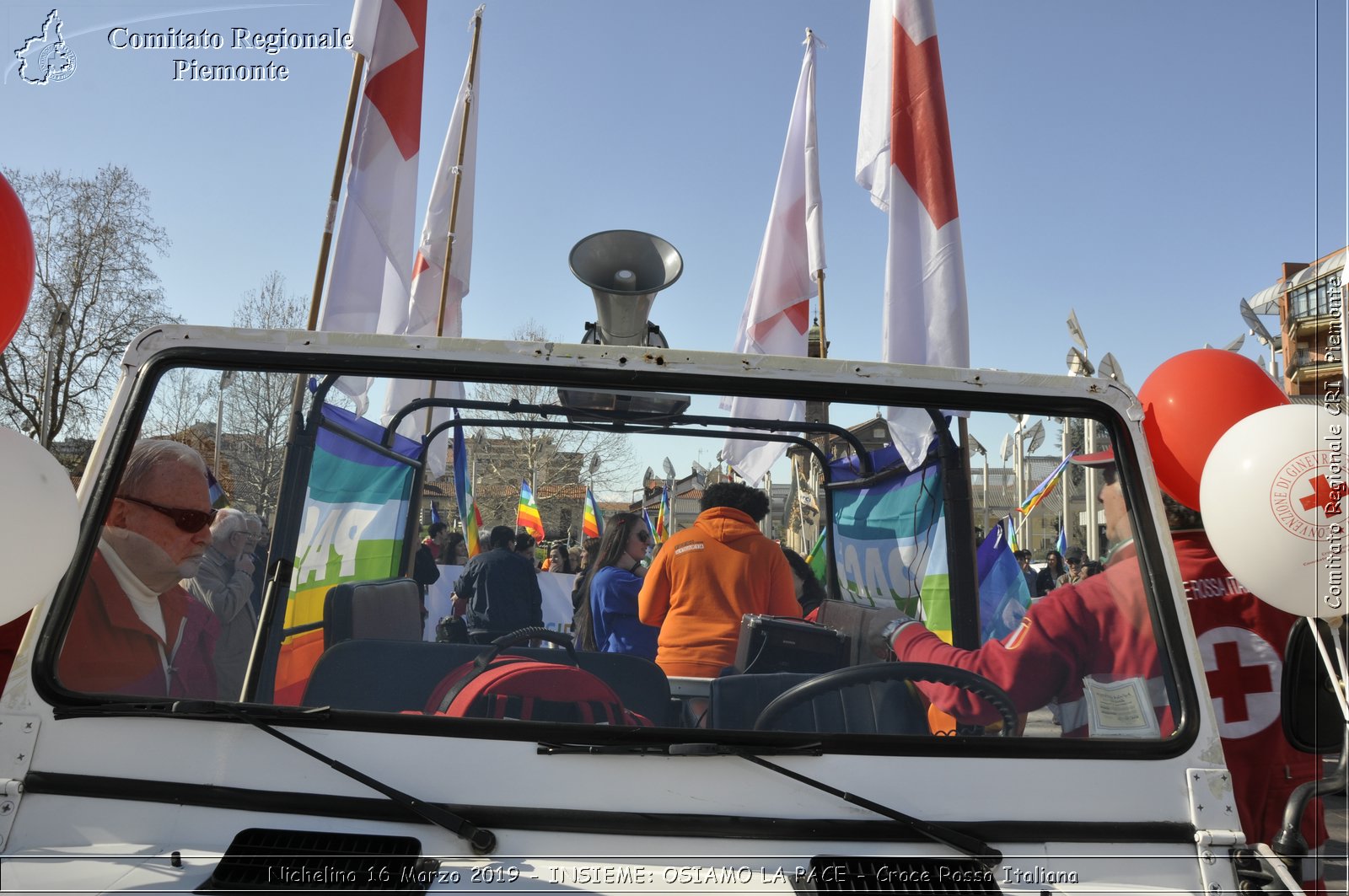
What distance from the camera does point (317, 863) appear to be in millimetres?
1363

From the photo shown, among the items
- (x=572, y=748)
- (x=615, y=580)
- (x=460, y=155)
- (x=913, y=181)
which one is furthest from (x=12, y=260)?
(x=460, y=155)

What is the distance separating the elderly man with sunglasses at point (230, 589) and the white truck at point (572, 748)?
30 mm

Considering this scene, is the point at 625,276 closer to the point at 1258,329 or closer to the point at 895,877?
the point at 895,877

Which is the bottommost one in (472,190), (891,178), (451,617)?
(451,617)

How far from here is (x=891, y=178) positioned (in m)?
5.60

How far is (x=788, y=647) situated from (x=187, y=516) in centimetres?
119

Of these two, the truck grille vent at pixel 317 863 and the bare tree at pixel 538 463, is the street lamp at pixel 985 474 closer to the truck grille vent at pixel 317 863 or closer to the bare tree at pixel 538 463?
the bare tree at pixel 538 463

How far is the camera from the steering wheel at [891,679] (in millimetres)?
1680

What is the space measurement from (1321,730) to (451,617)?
1575 millimetres

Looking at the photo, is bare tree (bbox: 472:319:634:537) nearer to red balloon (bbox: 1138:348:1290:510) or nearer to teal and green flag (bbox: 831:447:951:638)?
teal and green flag (bbox: 831:447:951:638)

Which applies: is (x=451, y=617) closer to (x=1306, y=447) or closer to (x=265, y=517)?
(x=265, y=517)

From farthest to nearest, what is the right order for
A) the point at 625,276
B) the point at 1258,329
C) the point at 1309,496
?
the point at 1258,329, the point at 625,276, the point at 1309,496

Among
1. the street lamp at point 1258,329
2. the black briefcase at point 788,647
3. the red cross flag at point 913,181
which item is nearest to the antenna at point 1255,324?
A: the street lamp at point 1258,329

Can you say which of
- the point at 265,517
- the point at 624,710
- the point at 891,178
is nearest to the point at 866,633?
the point at 624,710
